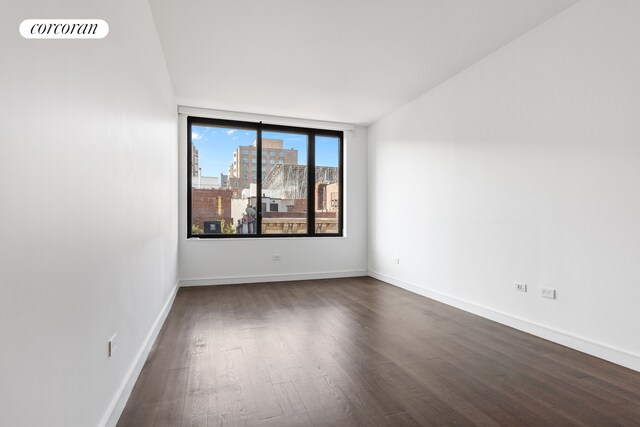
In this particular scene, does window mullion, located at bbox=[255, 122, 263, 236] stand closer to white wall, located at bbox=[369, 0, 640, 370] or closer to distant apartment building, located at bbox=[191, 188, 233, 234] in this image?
distant apartment building, located at bbox=[191, 188, 233, 234]

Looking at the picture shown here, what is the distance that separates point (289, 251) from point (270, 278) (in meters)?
0.54

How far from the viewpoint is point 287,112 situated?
5348 mm

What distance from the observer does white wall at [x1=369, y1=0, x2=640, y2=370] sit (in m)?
2.43

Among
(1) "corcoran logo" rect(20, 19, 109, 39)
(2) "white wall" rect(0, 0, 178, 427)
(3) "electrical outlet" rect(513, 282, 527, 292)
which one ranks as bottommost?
(3) "electrical outlet" rect(513, 282, 527, 292)

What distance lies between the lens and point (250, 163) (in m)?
5.66

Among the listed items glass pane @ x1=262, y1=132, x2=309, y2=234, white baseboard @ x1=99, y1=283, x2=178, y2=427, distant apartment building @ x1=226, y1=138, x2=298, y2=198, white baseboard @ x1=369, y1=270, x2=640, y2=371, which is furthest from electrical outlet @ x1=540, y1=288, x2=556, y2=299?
distant apartment building @ x1=226, y1=138, x2=298, y2=198

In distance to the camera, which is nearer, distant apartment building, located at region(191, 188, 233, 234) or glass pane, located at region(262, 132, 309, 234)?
distant apartment building, located at region(191, 188, 233, 234)

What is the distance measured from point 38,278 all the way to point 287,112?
4711 mm

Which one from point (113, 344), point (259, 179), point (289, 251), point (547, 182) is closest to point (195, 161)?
point (259, 179)

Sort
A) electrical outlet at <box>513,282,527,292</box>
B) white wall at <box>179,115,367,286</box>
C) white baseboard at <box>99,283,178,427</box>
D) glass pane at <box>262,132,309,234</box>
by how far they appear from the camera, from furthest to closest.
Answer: glass pane at <box>262,132,309,234</box> < white wall at <box>179,115,367,286</box> < electrical outlet at <box>513,282,527,292</box> < white baseboard at <box>99,283,178,427</box>

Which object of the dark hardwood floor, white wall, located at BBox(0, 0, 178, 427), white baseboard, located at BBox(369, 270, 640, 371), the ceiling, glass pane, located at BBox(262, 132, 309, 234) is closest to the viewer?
white wall, located at BBox(0, 0, 178, 427)

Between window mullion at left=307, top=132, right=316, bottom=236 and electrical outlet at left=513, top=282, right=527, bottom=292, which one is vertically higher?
window mullion at left=307, top=132, right=316, bottom=236

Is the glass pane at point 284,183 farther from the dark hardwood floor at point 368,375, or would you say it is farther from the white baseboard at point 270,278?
the dark hardwood floor at point 368,375

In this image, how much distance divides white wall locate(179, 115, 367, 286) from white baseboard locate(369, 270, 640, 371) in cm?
183
